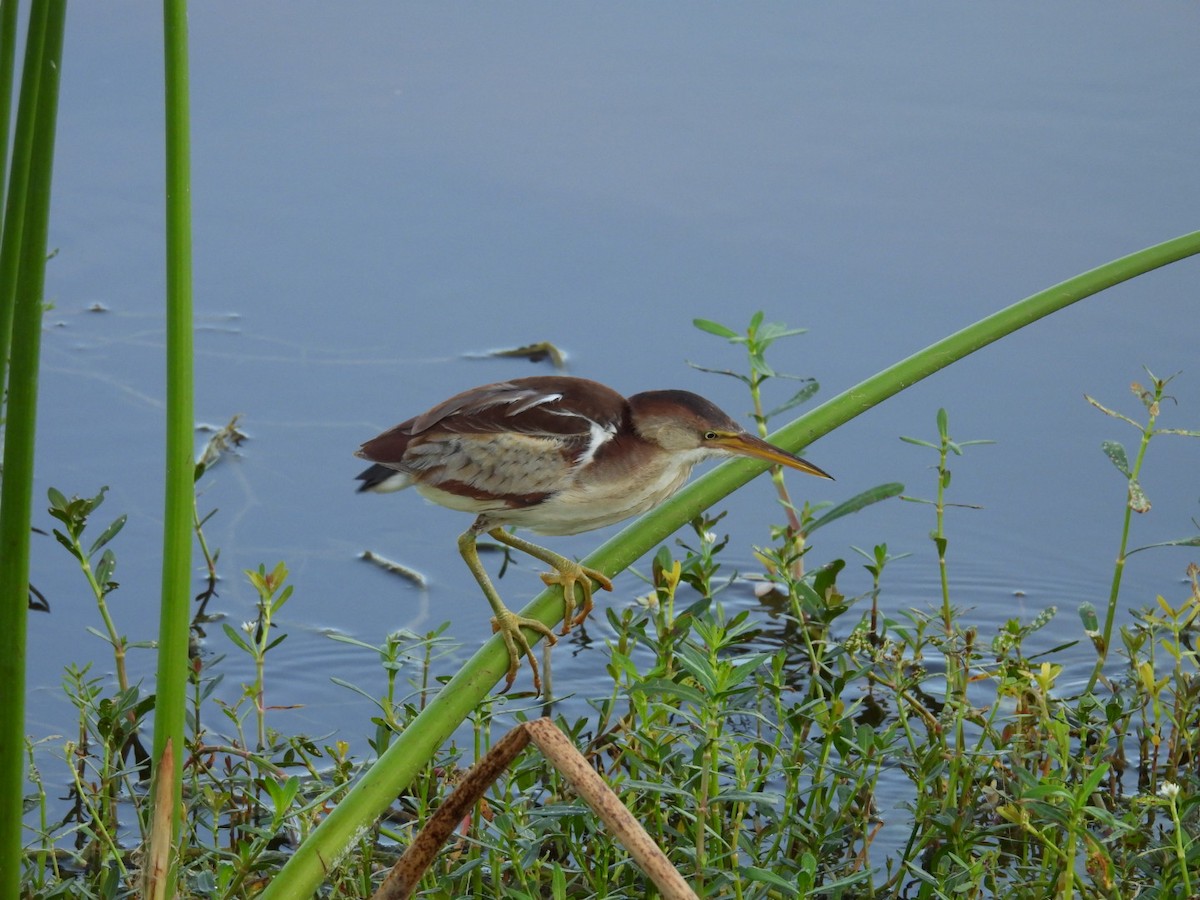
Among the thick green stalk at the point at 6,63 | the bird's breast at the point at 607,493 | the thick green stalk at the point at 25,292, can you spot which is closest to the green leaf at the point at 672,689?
the bird's breast at the point at 607,493

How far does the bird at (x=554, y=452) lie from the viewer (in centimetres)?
288

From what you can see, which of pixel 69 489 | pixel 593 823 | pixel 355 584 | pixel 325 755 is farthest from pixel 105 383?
pixel 593 823

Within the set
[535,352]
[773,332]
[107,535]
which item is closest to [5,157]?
[107,535]

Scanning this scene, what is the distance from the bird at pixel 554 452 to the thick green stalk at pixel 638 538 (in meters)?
0.17

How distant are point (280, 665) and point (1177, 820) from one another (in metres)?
2.30

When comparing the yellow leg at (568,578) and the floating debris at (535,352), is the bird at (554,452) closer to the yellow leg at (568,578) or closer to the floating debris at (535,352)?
the yellow leg at (568,578)

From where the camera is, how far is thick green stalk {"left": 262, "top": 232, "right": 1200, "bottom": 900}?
6.33 feet

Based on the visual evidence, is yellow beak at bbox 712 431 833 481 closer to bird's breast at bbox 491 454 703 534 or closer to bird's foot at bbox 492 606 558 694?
bird's breast at bbox 491 454 703 534

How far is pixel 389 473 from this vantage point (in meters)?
3.04

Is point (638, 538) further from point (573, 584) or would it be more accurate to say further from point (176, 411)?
point (176, 411)

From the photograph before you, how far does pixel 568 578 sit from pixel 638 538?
1.40 ft

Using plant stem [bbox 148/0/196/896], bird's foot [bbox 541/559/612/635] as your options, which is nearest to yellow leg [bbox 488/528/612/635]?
bird's foot [bbox 541/559/612/635]

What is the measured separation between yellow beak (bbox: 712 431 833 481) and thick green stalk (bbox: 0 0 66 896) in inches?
51.5

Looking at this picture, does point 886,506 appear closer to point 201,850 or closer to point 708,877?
point 708,877
